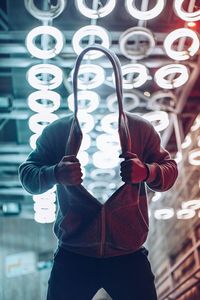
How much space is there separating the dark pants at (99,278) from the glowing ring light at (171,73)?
1.97m

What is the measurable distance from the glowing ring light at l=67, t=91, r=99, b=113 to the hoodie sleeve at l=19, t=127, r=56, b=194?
1.69m

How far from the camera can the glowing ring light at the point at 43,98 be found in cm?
292

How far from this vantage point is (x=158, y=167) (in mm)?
1203

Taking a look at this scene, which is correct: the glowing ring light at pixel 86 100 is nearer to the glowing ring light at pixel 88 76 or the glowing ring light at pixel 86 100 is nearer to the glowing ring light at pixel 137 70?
the glowing ring light at pixel 88 76

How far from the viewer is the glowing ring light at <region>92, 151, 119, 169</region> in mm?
3870

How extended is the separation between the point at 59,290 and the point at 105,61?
87.6 inches

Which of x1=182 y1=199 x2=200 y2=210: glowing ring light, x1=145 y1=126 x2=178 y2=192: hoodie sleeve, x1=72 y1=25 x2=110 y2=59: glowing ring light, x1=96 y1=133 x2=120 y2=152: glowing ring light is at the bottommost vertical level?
x1=182 y1=199 x2=200 y2=210: glowing ring light

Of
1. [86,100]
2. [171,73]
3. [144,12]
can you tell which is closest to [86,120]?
[86,100]

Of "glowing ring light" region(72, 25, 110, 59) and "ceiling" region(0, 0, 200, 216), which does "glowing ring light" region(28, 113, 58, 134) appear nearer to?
"ceiling" region(0, 0, 200, 216)

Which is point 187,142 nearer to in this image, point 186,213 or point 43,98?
point 186,213

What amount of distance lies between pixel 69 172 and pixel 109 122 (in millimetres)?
2197

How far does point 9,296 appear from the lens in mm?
6566

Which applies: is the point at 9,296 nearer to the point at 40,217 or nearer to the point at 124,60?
the point at 40,217

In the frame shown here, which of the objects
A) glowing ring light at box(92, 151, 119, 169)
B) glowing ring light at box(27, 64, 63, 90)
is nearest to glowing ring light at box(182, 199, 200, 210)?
glowing ring light at box(92, 151, 119, 169)
